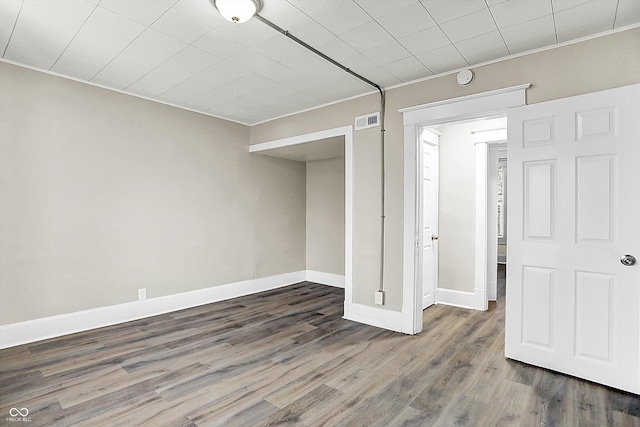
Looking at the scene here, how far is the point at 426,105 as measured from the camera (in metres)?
3.36

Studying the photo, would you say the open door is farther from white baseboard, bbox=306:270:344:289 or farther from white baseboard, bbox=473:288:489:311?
white baseboard, bbox=306:270:344:289

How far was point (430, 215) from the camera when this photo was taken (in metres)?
4.52

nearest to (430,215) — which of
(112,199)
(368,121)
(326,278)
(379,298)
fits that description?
(379,298)


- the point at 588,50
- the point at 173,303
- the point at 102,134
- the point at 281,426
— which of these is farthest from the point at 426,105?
the point at 173,303

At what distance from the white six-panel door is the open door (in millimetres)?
1535

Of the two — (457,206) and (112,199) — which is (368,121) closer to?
(457,206)

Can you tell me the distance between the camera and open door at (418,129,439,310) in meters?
4.38

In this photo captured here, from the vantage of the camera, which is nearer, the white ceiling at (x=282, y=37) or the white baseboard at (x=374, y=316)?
the white ceiling at (x=282, y=37)

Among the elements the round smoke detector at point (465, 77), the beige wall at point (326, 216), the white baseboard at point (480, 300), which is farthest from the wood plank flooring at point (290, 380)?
the round smoke detector at point (465, 77)

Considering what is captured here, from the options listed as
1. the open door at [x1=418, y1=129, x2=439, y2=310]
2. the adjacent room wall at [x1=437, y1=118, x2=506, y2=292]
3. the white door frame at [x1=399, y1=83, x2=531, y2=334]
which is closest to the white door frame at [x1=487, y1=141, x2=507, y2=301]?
the adjacent room wall at [x1=437, y1=118, x2=506, y2=292]

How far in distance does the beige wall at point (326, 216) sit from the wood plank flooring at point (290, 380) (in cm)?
216

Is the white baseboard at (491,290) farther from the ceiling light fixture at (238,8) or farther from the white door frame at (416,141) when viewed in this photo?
the ceiling light fixture at (238,8)

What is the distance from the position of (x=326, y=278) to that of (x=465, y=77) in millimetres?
3905

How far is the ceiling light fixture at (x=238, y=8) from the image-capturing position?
6.84 feet
